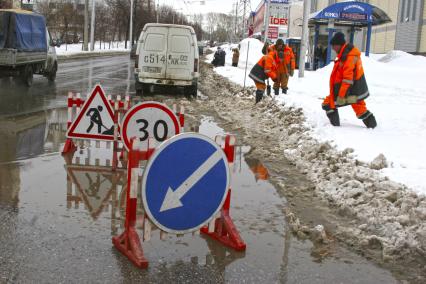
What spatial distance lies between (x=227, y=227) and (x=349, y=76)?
17.7 feet

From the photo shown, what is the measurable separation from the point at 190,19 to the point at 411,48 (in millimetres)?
109761

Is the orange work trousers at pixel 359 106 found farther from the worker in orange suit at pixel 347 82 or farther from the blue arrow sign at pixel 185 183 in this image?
the blue arrow sign at pixel 185 183

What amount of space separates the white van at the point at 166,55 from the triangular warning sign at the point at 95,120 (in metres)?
9.08

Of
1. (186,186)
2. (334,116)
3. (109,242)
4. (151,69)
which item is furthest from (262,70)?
(186,186)

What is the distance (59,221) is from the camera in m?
5.39

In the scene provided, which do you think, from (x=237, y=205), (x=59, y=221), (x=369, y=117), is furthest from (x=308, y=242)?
(x=369, y=117)

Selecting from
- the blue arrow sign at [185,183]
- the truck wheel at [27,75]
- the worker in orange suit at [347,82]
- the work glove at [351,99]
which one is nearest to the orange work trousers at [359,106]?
the worker in orange suit at [347,82]

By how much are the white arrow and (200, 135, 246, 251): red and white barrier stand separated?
0.21 metres

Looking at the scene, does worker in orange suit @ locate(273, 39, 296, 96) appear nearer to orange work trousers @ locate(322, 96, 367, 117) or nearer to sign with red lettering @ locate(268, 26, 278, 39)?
orange work trousers @ locate(322, 96, 367, 117)

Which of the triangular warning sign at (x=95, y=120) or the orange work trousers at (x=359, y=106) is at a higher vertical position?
the orange work trousers at (x=359, y=106)

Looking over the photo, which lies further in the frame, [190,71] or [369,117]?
[190,71]

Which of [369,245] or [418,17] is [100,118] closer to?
[369,245]

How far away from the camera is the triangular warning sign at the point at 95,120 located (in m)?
8.17

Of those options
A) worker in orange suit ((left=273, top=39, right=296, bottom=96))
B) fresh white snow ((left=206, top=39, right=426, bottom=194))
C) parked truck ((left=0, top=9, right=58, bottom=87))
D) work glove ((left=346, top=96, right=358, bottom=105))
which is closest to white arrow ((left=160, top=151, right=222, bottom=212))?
fresh white snow ((left=206, top=39, right=426, bottom=194))
